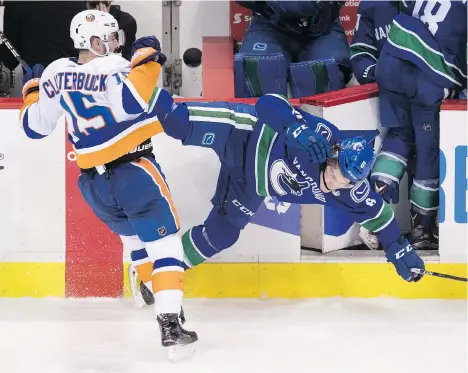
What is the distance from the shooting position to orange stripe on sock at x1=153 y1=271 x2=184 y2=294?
3.78 metres

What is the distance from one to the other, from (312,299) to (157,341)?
777 millimetres

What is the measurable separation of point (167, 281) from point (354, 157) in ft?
2.53

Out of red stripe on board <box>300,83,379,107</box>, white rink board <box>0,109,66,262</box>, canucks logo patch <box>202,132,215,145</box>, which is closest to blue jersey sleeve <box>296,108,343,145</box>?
canucks logo patch <box>202,132,215,145</box>

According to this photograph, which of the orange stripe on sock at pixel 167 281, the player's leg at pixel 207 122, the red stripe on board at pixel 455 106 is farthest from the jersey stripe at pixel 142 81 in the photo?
the red stripe on board at pixel 455 106

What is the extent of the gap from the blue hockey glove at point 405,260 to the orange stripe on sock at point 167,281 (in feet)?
2.68

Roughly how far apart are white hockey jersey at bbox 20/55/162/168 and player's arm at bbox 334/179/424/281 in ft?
2.45

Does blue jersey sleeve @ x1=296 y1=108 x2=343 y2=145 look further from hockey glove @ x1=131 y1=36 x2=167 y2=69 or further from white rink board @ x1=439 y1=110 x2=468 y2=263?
white rink board @ x1=439 y1=110 x2=468 y2=263

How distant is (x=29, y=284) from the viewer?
14.7 ft

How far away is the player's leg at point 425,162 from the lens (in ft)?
14.8

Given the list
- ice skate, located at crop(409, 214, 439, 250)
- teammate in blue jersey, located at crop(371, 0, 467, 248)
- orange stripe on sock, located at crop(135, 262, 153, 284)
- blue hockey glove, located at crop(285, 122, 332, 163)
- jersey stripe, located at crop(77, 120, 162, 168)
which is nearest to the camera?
blue hockey glove, located at crop(285, 122, 332, 163)

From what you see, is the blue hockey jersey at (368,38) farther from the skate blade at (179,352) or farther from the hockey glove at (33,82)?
the skate blade at (179,352)

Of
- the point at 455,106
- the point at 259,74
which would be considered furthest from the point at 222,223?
the point at 455,106

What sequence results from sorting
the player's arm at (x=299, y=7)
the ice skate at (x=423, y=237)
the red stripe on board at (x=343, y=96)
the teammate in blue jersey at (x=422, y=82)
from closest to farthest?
the red stripe on board at (x=343, y=96), the teammate in blue jersey at (x=422, y=82), the ice skate at (x=423, y=237), the player's arm at (x=299, y=7)

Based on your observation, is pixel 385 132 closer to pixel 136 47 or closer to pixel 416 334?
pixel 416 334
